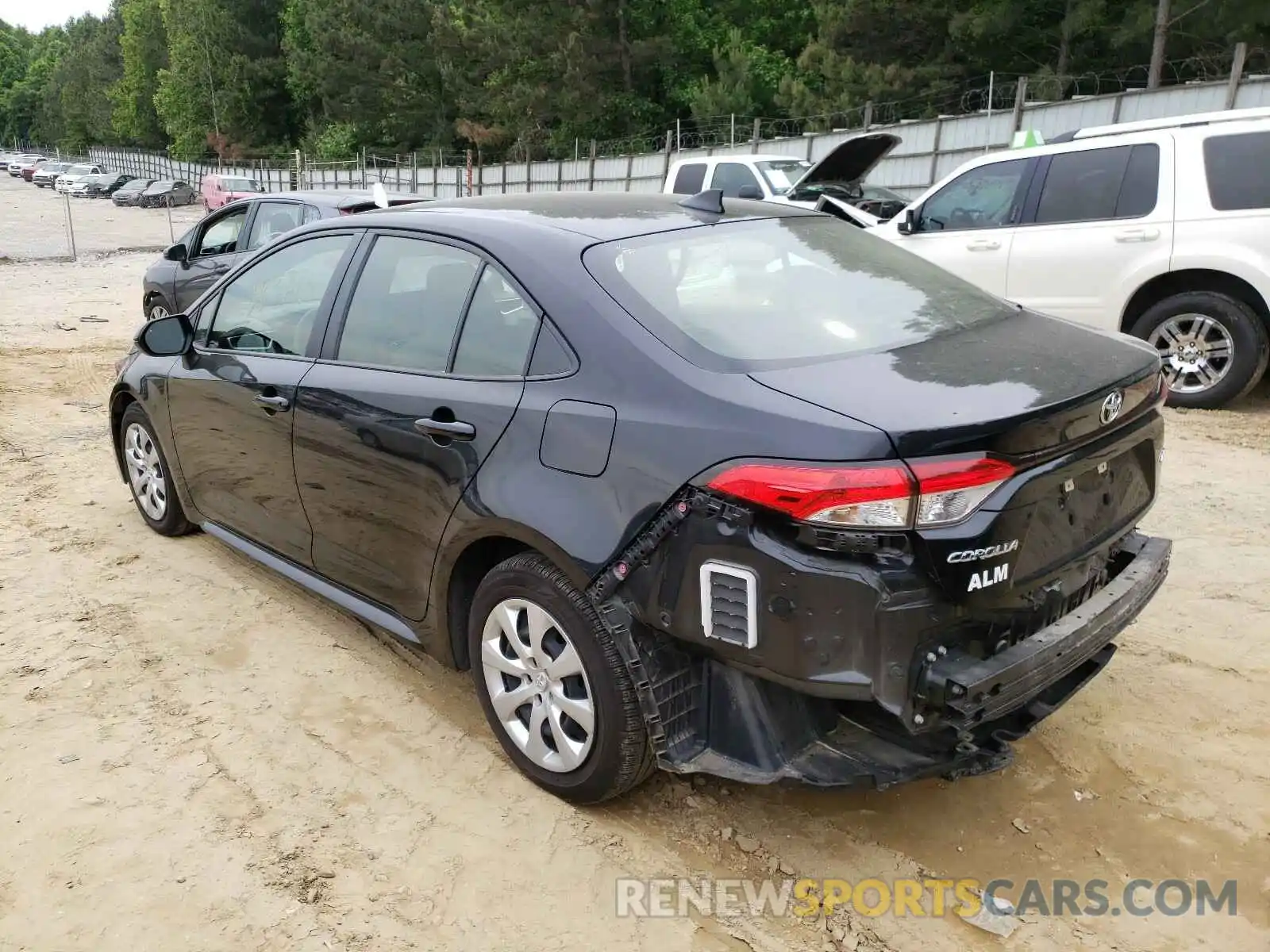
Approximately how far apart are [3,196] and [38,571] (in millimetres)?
59197

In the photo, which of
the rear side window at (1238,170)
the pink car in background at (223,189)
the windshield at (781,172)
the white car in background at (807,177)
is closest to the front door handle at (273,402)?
the rear side window at (1238,170)

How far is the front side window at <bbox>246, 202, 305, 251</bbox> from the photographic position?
29.7ft

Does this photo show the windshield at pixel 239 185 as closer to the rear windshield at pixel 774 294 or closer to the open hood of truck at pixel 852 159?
the open hood of truck at pixel 852 159

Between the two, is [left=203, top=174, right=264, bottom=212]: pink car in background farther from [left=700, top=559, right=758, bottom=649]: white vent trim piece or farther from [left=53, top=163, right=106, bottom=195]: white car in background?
[left=700, top=559, right=758, bottom=649]: white vent trim piece

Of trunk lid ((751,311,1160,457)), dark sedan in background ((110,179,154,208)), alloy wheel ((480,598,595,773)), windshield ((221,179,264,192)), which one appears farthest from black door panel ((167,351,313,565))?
dark sedan in background ((110,179,154,208))

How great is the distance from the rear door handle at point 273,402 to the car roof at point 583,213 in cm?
72

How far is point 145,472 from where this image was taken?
201 inches

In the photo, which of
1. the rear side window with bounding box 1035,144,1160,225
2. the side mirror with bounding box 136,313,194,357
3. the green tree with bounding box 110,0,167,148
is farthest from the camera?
the green tree with bounding box 110,0,167,148

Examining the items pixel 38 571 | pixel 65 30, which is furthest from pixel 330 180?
pixel 65 30

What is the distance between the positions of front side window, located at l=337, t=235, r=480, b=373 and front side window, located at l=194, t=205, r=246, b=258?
6.97m

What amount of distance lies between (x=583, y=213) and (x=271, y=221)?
277 inches

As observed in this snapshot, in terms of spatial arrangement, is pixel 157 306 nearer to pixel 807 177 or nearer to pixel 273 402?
pixel 807 177

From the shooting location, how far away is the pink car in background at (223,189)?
29672 mm

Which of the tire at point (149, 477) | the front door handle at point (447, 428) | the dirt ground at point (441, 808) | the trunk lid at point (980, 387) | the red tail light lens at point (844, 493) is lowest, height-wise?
the dirt ground at point (441, 808)
